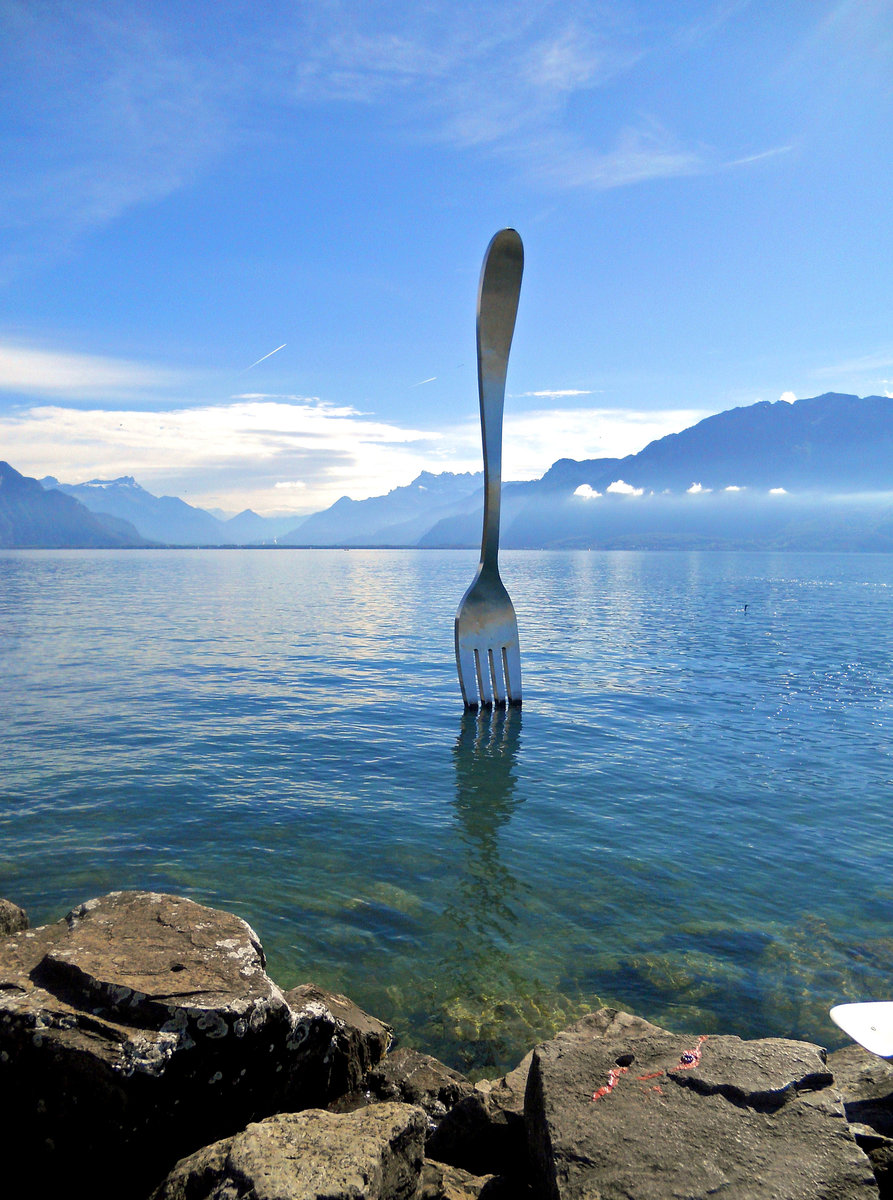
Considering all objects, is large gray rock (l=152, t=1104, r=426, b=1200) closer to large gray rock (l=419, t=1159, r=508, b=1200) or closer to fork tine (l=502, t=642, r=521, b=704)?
large gray rock (l=419, t=1159, r=508, b=1200)

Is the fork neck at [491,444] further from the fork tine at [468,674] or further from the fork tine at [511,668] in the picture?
the fork tine at [511,668]

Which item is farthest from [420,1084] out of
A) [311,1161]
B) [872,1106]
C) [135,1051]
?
[872,1106]

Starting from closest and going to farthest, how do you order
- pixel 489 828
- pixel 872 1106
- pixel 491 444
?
pixel 872 1106 → pixel 489 828 → pixel 491 444

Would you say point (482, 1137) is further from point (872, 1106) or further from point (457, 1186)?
point (872, 1106)

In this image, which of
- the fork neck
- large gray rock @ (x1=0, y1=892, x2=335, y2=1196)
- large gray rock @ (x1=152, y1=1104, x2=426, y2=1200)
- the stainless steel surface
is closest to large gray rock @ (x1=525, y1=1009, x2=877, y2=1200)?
large gray rock @ (x1=152, y1=1104, x2=426, y2=1200)

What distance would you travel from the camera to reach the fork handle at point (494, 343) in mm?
18531

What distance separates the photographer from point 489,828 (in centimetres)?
1498

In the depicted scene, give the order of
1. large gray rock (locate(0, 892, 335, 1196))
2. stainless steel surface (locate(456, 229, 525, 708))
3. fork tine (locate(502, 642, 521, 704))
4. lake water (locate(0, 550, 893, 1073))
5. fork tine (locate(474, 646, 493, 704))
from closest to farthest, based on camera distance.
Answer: large gray rock (locate(0, 892, 335, 1196)), lake water (locate(0, 550, 893, 1073)), stainless steel surface (locate(456, 229, 525, 708)), fork tine (locate(474, 646, 493, 704)), fork tine (locate(502, 642, 521, 704))

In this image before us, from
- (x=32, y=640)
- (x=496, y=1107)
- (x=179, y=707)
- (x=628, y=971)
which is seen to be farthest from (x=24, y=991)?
(x=32, y=640)

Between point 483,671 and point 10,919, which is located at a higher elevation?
point 483,671

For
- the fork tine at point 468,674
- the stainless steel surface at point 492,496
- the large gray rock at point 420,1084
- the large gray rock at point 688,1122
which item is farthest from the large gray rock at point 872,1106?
the fork tine at point 468,674

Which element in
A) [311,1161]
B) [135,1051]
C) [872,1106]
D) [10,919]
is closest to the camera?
[311,1161]

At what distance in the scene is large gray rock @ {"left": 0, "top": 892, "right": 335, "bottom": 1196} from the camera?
16.1 ft

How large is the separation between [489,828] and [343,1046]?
854 centimetres
